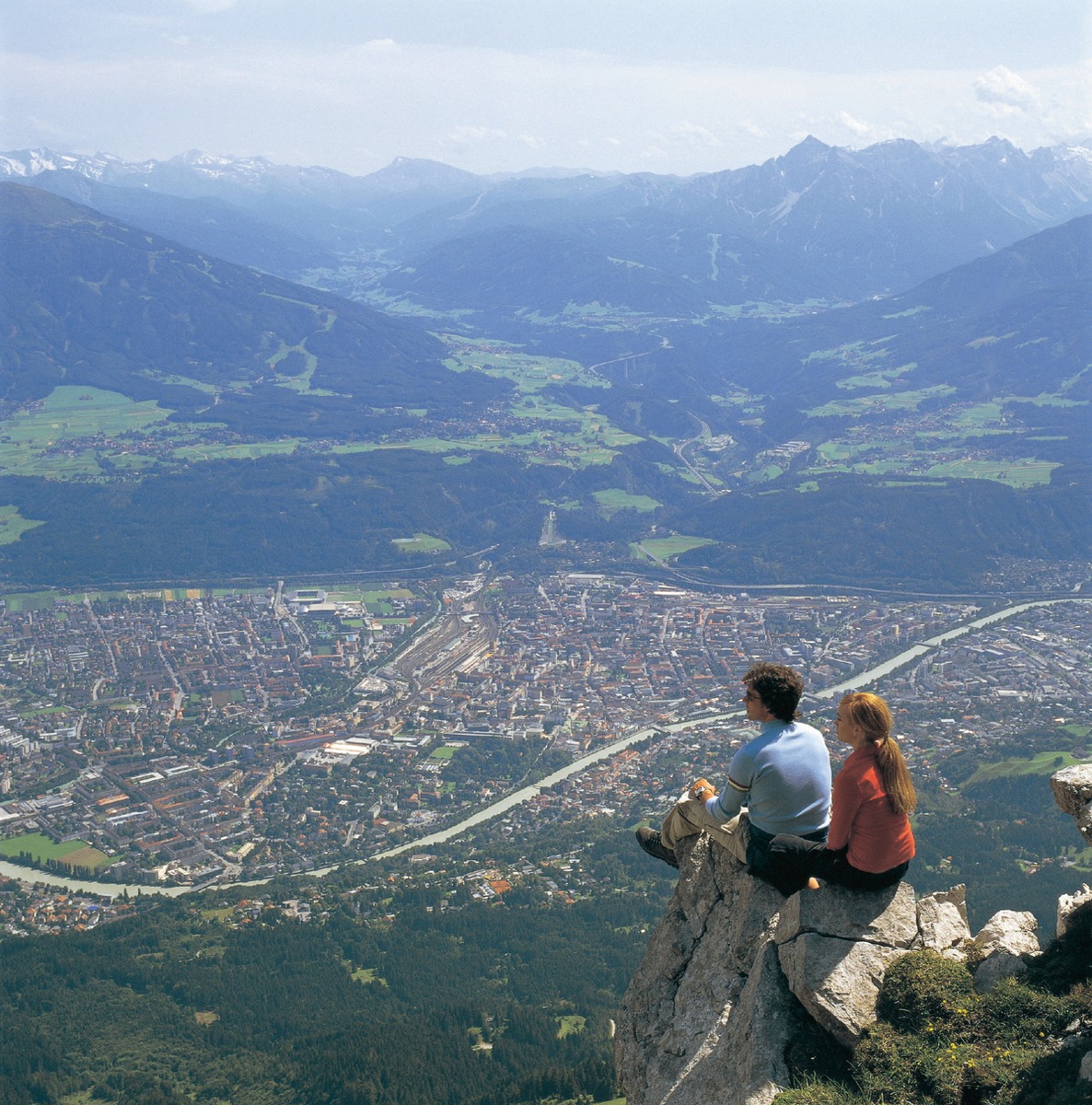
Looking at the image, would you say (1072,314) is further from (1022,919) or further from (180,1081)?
(1022,919)

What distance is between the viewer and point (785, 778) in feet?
30.9

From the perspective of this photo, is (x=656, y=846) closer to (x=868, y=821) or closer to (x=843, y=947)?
(x=843, y=947)

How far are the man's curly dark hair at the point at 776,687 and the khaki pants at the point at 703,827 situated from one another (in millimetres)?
1092

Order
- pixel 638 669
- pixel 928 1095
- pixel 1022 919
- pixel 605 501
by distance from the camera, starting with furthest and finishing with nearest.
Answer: pixel 605 501
pixel 638 669
pixel 1022 919
pixel 928 1095

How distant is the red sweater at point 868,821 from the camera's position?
885 centimetres

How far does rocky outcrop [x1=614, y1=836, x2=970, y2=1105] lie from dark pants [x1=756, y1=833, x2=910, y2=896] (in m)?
0.12

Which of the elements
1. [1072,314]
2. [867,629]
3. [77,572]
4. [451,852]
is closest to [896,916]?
[451,852]

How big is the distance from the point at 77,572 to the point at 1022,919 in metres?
98.0

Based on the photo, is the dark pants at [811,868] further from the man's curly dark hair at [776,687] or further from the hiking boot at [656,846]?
the hiking boot at [656,846]

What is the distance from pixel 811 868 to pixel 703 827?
1.50 m

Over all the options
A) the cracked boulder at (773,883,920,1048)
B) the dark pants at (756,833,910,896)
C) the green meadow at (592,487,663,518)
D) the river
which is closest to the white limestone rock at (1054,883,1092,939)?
the cracked boulder at (773,883,920,1048)

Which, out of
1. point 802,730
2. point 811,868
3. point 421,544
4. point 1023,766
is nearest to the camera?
point 811,868

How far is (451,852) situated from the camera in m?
52.2

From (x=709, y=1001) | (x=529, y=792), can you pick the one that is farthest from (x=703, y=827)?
(x=529, y=792)
